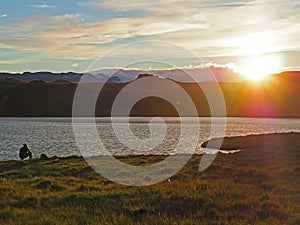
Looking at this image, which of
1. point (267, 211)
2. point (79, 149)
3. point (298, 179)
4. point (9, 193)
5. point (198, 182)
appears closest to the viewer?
point (267, 211)

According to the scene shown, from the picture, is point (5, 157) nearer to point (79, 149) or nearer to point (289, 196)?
point (79, 149)

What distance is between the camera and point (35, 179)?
23.8 m

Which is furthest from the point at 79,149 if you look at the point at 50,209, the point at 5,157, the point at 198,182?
the point at 50,209

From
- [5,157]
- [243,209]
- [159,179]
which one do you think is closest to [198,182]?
[159,179]

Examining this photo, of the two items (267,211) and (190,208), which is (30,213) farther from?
(267,211)

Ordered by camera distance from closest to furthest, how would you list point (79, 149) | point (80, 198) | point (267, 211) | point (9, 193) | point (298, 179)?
point (267, 211)
point (80, 198)
point (9, 193)
point (298, 179)
point (79, 149)

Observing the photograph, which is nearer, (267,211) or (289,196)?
(267,211)

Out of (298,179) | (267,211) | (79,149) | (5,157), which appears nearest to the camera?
(267,211)

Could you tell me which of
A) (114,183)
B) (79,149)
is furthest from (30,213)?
(79,149)

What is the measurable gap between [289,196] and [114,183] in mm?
9288

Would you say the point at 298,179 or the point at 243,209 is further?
the point at 298,179

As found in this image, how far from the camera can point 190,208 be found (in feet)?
50.3

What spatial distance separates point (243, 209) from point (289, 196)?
12.0ft

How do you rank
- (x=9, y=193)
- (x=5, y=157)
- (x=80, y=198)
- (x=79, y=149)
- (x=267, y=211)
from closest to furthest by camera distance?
1. (x=267, y=211)
2. (x=80, y=198)
3. (x=9, y=193)
4. (x=5, y=157)
5. (x=79, y=149)
